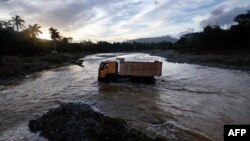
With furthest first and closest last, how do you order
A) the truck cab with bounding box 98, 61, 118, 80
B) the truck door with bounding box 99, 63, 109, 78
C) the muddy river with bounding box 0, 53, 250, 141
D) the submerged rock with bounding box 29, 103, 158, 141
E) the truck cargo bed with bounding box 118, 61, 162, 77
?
the truck door with bounding box 99, 63, 109, 78 → the truck cab with bounding box 98, 61, 118, 80 → the truck cargo bed with bounding box 118, 61, 162, 77 → the muddy river with bounding box 0, 53, 250, 141 → the submerged rock with bounding box 29, 103, 158, 141

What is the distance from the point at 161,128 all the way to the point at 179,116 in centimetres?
302

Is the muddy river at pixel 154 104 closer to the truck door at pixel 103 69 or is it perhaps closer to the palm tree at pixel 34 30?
the truck door at pixel 103 69

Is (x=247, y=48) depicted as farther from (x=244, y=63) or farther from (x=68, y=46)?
(x=68, y=46)

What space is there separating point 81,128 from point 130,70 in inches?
684

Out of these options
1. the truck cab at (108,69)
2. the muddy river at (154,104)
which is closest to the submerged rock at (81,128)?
the muddy river at (154,104)

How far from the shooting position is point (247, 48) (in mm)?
51906

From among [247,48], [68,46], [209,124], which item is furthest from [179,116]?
[68,46]

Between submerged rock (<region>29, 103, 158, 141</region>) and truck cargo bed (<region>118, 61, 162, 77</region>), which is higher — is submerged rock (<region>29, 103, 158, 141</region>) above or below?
below

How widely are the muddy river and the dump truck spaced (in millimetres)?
888

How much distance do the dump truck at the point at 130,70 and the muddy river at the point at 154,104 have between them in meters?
0.89

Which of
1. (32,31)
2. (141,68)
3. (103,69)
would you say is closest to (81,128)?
(141,68)

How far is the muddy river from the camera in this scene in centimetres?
1356

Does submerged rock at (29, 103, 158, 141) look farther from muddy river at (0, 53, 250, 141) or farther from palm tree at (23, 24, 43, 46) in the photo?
palm tree at (23, 24, 43, 46)

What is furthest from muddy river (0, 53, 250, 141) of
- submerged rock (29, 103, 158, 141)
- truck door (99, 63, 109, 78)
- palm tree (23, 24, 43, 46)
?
palm tree (23, 24, 43, 46)
